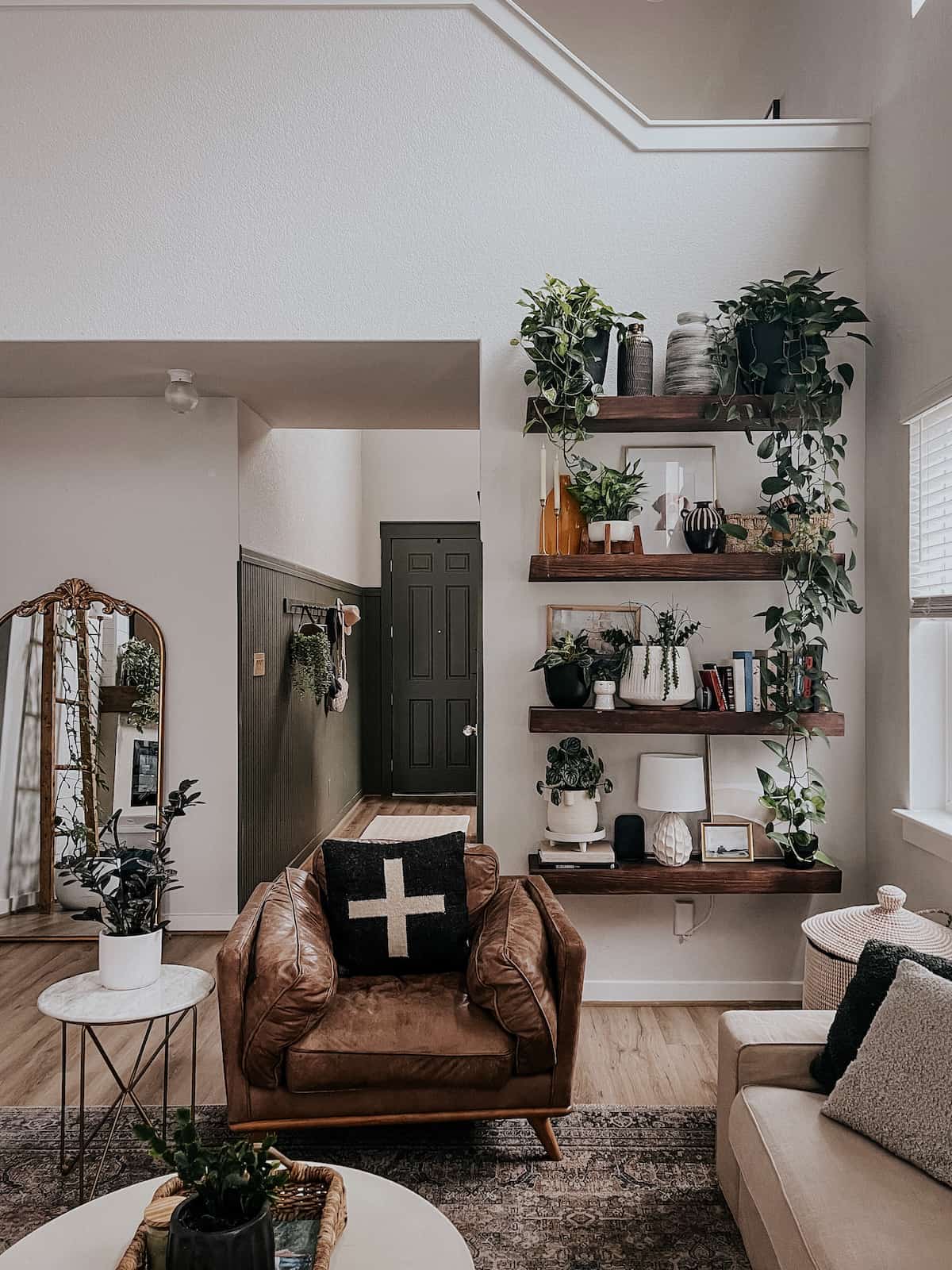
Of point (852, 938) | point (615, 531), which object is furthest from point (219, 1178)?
point (615, 531)

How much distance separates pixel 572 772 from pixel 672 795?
1.16 feet

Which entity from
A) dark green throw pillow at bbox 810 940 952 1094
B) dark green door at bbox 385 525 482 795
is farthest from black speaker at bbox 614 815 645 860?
dark green door at bbox 385 525 482 795

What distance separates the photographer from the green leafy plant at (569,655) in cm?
356

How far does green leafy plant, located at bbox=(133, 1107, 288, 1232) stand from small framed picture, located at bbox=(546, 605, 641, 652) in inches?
94.8

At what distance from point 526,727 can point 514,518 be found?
770 millimetres

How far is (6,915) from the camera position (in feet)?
15.1

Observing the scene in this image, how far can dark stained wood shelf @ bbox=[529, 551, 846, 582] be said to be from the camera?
3502 mm

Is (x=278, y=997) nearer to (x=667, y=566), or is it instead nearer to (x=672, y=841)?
(x=672, y=841)

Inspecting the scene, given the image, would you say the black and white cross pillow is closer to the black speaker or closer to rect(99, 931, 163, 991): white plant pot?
rect(99, 931, 163, 991): white plant pot

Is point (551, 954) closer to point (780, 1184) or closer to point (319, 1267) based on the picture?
point (780, 1184)

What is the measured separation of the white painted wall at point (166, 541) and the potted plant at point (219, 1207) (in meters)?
3.29

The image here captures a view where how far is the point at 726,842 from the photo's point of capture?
12.0 ft

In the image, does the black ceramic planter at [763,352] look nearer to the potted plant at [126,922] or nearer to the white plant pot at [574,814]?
the white plant pot at [574,814]

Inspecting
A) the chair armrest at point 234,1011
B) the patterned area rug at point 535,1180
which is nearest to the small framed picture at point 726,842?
the patterned area rug at point 535,1180
